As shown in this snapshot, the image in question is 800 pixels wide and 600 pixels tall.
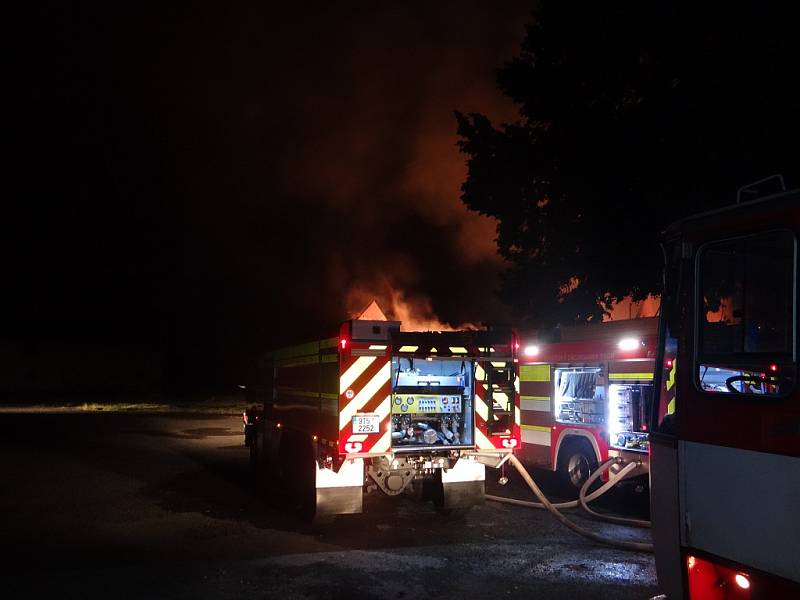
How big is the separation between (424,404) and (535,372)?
382cm

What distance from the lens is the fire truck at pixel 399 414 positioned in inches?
305

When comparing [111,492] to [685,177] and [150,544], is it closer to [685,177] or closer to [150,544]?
[150,544]

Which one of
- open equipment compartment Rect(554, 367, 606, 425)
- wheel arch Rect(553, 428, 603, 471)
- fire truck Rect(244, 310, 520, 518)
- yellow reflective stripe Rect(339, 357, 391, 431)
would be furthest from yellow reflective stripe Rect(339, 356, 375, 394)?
wheel arch Rect(553, 428, 603, 471)

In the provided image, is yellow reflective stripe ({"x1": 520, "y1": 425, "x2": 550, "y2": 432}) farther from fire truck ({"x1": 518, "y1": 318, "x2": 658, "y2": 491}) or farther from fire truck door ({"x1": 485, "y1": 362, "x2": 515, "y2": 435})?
fire truck door ({"x1": 485, "y1": 362, "x2": 515, "y2": 435})

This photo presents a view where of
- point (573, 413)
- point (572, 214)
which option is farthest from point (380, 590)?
point (572, 214)

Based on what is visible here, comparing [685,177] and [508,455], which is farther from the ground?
[685,177]

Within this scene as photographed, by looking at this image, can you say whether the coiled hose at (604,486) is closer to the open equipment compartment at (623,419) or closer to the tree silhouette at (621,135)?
the open equipment compartment at (623,419)

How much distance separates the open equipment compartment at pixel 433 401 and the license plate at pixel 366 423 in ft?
2.18

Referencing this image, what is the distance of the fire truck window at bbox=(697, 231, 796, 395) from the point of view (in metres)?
3.14

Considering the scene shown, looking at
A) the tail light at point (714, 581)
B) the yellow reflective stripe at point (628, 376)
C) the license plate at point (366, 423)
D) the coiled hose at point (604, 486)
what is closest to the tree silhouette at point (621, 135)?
the yellow reflective stripe at point (628, 376)

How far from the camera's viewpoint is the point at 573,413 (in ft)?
35.4

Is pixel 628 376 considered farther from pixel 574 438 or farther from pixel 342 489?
pixel 342 489

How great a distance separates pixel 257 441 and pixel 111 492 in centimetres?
265

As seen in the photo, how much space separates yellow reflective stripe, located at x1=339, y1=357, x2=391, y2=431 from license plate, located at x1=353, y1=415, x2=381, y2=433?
8 centimetres
